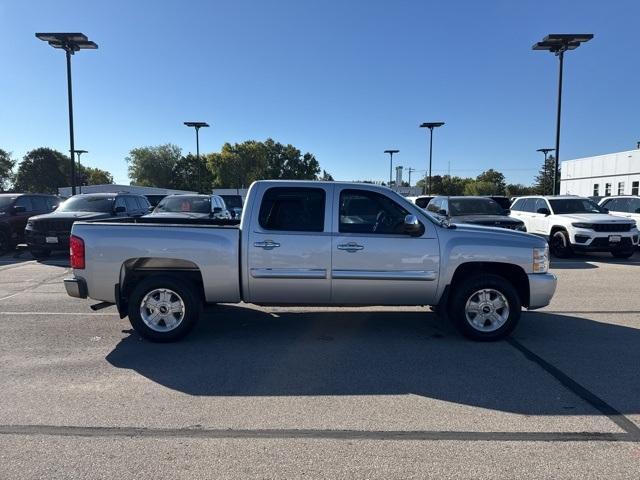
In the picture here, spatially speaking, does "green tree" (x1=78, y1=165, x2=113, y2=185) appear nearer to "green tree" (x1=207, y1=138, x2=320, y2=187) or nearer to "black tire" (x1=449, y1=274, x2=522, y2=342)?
"green tree" (x1=207, y1=138, x2=320, y2=187)

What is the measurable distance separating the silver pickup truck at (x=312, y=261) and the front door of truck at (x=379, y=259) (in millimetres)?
12

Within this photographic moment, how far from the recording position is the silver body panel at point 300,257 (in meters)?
5.66

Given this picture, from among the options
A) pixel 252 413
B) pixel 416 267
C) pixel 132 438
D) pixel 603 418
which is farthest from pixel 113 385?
pixel 603 418

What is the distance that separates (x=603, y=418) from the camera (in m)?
3.86

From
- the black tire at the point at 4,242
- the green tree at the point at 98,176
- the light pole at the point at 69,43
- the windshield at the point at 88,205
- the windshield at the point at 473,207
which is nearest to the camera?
the windshield at the point at 473,207

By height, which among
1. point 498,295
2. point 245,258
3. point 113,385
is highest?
point 245,258

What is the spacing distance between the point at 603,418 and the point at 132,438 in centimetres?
362

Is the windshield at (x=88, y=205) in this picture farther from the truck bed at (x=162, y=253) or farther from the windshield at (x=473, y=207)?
the windshield at (x=473, y=207)

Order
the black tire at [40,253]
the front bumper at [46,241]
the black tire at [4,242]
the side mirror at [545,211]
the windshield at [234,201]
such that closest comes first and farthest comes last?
1. the front bumper at [46,241]
2. the black tire at [40,253]
3. the black tire at [4,242]
4. the side mirror at [545,211]
5. the windshield at [234,201]

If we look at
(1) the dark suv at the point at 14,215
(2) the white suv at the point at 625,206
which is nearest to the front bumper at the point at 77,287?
(1) the dark suv at the point at 14,215

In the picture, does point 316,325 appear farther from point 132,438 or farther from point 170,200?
point 170,200

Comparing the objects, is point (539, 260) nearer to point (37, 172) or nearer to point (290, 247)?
point (290, 247)

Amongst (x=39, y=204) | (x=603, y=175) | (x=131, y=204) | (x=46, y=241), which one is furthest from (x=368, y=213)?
(x=603, y=175)

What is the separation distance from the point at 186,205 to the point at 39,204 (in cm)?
Result: 573
